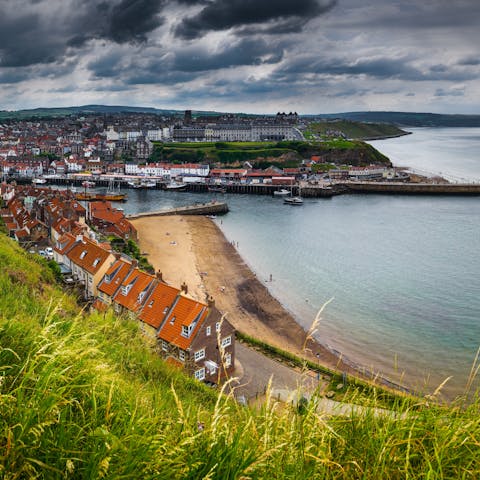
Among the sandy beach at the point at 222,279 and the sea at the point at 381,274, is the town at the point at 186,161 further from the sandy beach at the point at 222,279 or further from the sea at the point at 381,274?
the sandy beach at the point at 222,279

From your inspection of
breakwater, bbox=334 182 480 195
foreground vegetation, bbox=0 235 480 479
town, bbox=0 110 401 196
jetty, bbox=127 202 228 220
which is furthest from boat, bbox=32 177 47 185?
foreground vegetation, bbox=0 235 480 479

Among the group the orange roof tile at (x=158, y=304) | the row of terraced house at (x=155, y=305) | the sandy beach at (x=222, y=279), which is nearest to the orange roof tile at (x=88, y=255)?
the row of terraced house at (x=155, y=305)

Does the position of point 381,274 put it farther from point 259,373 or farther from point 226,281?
point 259,373

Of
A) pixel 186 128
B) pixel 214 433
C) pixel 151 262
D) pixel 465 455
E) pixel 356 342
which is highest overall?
pixel 186 128

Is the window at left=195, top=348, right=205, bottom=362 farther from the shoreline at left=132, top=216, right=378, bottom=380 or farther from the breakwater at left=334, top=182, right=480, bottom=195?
the breakwater at left=334, top=182, right=480, bottom=195

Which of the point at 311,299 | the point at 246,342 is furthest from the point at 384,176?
the point at 246,342

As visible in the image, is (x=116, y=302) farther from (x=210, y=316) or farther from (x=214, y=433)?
(x=214, y=433)
